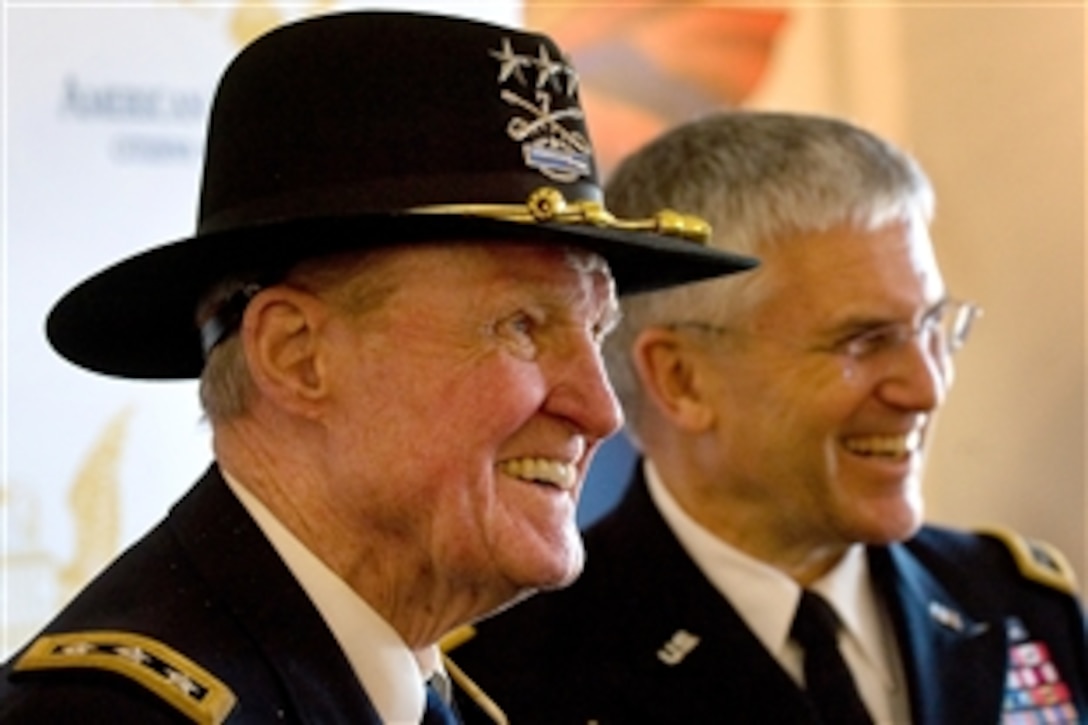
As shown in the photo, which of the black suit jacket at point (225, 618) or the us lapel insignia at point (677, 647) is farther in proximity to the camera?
the us lapel insignia at point (677, 647)

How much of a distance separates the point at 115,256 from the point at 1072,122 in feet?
3.76

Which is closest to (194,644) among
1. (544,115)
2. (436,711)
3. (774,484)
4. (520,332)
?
(436,711)

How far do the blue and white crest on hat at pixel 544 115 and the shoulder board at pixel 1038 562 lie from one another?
879 mm

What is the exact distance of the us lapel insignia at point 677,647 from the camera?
1.72 meters

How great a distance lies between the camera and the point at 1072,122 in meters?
2.11

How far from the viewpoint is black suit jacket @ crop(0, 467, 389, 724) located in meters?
1.14

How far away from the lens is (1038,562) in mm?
1944

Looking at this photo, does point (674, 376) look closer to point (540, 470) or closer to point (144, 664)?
point (540, 470)

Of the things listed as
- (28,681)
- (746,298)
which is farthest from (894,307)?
(28,681)

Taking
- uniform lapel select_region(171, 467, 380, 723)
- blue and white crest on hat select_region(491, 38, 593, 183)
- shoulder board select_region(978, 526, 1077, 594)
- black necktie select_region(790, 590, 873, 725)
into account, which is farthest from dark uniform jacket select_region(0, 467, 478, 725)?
shoulder board select_region(978, 526, 1077, 594)

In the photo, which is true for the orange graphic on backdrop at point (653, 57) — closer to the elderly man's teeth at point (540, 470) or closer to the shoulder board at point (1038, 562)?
the shoulder board at point (1038, 562)

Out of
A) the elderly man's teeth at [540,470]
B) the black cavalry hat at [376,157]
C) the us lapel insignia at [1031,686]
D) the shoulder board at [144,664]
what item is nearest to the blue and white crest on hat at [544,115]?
the black cavalry hat at [376,157]

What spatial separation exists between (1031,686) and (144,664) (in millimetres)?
1085

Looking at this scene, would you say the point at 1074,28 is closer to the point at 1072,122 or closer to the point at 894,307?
the point at 1072,122
